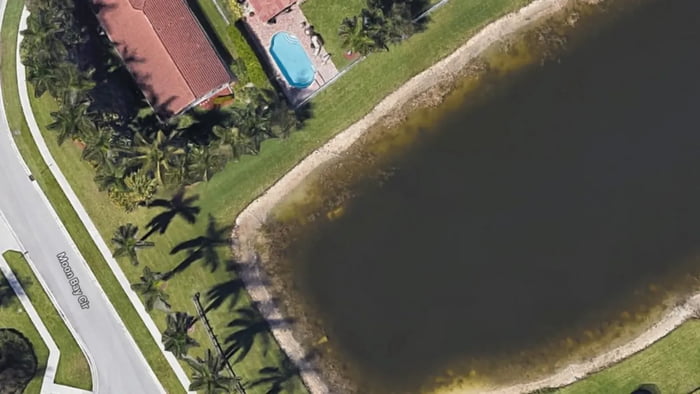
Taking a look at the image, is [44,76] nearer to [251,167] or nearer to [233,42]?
[233,42]

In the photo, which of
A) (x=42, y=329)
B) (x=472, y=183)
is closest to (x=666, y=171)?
(x=472, y=183)

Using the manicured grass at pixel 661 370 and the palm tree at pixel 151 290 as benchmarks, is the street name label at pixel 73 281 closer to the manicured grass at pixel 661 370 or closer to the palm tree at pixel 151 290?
the palm tree at pixel 151 290

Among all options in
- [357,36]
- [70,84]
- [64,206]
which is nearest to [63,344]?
[64,206]

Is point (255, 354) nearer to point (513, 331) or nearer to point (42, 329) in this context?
point (42, 329)

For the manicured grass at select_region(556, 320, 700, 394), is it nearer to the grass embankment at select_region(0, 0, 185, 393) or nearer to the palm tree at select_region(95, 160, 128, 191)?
the grass embankment at select_region(0, 0, 185, 393)

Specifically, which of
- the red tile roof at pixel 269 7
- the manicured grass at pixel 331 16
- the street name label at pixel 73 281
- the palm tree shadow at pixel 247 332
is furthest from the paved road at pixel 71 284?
the manicured grass at pixel 331 16

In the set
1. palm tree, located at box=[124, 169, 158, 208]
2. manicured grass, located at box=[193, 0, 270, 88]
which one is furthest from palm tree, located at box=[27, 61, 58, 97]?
manicured grass, located at box=[193, 0, 270, 88]

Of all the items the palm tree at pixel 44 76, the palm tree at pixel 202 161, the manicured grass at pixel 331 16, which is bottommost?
the palm tree at pixel 202 161
